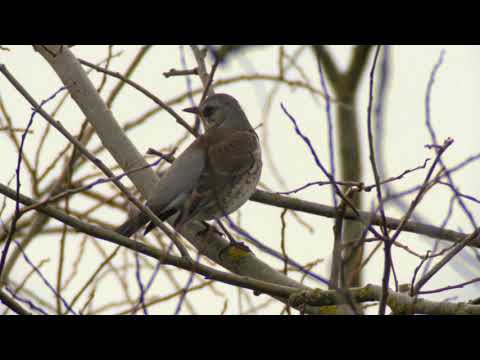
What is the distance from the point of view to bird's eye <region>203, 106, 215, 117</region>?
6.45m

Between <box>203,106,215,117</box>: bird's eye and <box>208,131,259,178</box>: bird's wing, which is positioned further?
<box>203,106,215,117</box>: bird's eye

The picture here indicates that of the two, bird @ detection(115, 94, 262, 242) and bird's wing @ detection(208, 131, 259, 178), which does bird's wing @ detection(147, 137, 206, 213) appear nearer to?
bird @ detection(115, 94, 262, 242)

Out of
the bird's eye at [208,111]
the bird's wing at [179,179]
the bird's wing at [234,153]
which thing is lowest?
the bird's wing at [179,179]

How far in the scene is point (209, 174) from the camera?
4.68 metres

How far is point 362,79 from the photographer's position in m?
8.57

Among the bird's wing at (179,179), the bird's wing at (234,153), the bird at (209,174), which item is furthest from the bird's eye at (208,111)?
the bird's wing at (179,179)

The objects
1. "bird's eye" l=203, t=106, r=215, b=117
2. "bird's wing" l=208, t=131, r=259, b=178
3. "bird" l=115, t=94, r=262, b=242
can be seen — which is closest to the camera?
"bird" l=115, t=94, r=262, b=242

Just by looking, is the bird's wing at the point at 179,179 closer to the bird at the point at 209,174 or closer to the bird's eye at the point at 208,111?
the bird at the point at 209,174

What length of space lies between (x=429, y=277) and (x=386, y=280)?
0.66 m

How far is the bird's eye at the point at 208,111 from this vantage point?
254 inches

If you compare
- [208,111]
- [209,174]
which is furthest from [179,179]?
[208,111]

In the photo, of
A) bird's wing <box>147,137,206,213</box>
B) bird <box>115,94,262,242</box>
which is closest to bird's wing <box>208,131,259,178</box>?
bird <box>115,94,262,242</box>
